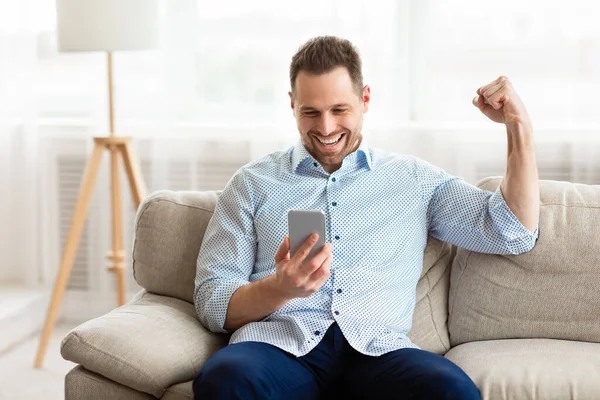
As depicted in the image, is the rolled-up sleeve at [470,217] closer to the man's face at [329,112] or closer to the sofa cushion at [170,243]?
the man's face at [329,112]

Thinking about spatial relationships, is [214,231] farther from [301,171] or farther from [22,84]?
[22,84]

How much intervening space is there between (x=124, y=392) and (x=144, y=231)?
0.56 meters

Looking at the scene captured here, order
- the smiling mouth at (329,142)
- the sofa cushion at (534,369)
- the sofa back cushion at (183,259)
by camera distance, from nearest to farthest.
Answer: the sofa cushion at (534,369) → the smiling mouth at (329,142) → the sofa back cushion at (183,259)

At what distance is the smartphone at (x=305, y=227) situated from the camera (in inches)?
76.2

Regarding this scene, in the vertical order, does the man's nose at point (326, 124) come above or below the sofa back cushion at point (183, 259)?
above

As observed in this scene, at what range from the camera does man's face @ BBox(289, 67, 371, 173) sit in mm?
2311

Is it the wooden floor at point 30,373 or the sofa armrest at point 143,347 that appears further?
the wooden floor at point 30,373

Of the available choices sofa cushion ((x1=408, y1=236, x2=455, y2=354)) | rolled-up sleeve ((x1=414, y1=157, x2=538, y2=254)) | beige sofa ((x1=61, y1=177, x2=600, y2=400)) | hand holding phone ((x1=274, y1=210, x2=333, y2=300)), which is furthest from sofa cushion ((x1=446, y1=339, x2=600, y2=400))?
hand holding phone ((x1=274, y1=210, x2=333, y2=300))

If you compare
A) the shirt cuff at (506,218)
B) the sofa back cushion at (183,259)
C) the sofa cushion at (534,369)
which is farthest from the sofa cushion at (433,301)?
the shirt cuff at (506,218)

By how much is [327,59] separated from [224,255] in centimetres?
59

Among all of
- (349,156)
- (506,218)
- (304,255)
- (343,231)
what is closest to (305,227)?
(304,255)

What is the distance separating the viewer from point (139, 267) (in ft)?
8.35

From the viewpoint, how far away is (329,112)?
231cm

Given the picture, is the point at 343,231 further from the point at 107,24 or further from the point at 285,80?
the point at 285,80
